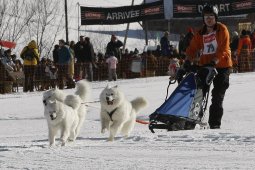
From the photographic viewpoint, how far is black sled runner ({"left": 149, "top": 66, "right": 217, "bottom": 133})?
7.92 meters

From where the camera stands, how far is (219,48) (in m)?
8.08

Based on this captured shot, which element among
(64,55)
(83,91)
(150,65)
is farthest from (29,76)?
(83,91)

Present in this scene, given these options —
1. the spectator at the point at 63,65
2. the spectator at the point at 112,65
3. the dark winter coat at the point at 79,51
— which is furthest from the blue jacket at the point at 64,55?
the spectator at the point at 112,65

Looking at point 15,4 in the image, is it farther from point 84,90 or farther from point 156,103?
point 84,90

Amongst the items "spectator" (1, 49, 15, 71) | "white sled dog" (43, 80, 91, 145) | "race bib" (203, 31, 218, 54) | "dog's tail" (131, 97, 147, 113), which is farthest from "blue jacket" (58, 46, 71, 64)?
"race bib" (203, 31, 218, 54)

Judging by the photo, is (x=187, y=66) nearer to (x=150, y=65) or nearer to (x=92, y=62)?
(x=92, y=62)

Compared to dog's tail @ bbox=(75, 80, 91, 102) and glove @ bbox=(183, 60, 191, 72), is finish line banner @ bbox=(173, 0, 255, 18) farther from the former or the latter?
dog's tail @ bbox=(75, 80, 91, 102)

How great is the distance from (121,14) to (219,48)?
16.1 metres

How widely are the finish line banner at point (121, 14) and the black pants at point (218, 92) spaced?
601 inches

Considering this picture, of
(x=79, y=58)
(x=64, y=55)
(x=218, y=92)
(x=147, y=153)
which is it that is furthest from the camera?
(x=79, y=58)

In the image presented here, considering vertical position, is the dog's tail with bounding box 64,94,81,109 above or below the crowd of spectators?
below

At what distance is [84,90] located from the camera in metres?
8.09

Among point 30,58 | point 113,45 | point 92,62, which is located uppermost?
point 113,45

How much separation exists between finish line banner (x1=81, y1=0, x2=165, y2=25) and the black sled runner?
15.5m
